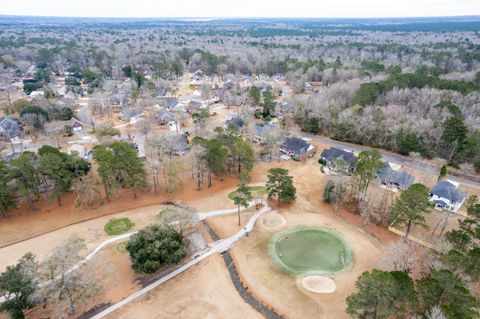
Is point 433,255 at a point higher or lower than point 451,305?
lower

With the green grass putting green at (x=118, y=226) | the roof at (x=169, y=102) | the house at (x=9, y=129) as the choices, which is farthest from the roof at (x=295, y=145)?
the house at (x=9, y=129)

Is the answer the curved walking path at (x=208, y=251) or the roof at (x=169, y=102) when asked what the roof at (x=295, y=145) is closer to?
the curved walking path at (x=208, y=251)

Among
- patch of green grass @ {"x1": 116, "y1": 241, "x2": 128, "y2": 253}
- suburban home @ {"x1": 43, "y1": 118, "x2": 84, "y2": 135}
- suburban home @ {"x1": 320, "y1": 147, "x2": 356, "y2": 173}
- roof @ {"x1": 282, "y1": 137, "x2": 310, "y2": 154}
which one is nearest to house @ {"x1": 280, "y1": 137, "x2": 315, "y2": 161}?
roof @ {"x1": 282, "y1": 137, "x2": 310, "y2": 154}

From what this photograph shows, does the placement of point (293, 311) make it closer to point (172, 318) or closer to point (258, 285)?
point (258, 285)

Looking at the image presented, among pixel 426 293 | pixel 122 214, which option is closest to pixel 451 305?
pixel 426 293

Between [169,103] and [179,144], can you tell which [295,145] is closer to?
[179,144]

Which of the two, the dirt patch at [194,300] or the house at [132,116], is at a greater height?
the house at [132,116]
